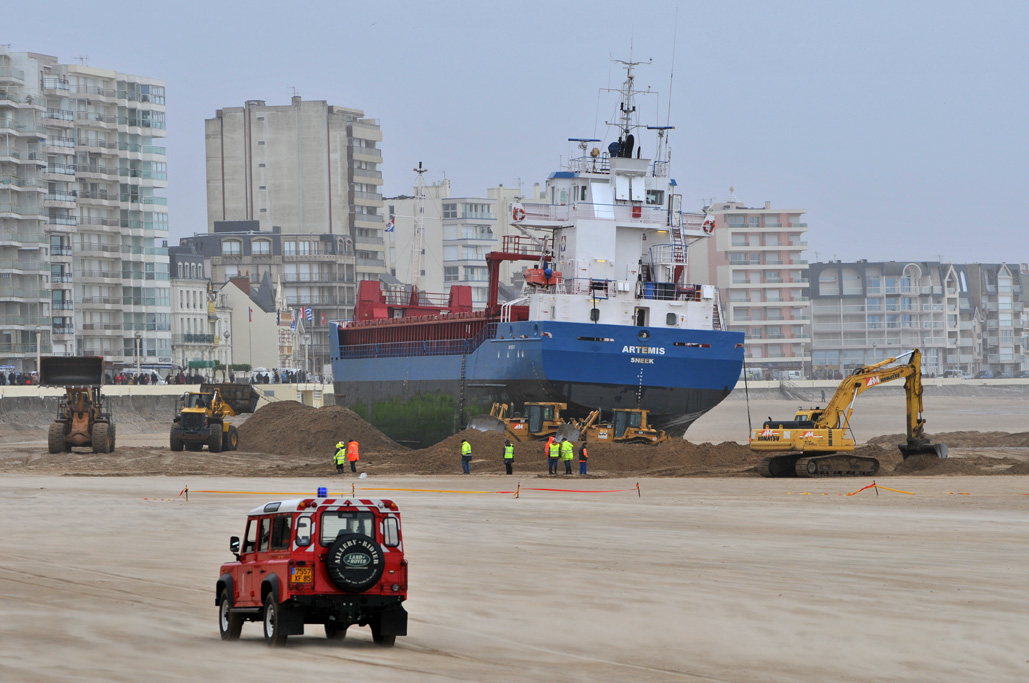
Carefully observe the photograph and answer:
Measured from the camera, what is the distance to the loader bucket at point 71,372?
49.0 m

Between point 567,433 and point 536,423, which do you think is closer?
point 567,433

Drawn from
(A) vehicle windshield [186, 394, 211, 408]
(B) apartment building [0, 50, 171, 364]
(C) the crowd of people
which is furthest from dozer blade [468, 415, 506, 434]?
(B) apartment building [0, 50, 171, 364]

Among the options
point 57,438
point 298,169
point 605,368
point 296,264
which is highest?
point 298,169

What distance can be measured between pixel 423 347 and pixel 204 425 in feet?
30.6

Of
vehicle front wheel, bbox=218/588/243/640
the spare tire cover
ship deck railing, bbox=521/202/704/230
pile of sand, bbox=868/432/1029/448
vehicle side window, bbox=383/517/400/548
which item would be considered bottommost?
pile of sand, bbox=868/432/1029/448

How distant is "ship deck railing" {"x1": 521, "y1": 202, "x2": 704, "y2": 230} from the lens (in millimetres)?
47875

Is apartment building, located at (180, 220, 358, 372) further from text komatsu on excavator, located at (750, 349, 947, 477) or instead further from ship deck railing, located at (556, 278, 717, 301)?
text komatsu on excavator, located at (750, 349, 947, 477)

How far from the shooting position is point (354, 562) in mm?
12531

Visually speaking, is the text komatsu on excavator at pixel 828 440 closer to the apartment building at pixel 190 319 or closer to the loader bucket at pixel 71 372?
the loader bucket at pixel 71 372

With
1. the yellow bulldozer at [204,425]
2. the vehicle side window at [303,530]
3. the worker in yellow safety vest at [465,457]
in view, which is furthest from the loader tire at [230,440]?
the vehicle side window at [303,530]

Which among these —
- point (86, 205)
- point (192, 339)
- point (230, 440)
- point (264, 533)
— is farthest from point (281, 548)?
point (192, 339)

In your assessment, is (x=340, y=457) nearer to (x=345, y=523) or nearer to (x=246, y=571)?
(x=246, y=571)

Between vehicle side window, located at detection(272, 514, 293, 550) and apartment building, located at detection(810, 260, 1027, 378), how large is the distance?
149095mm

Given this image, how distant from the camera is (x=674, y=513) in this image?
25438mm
